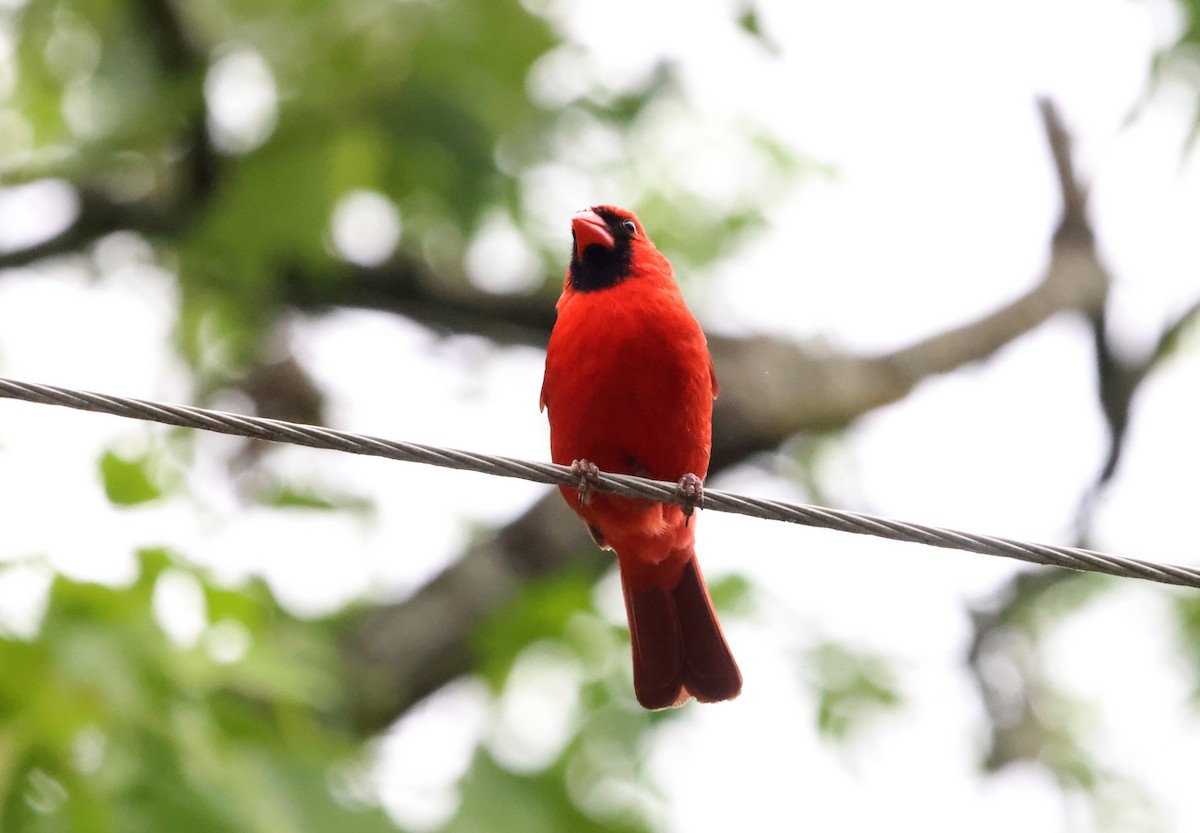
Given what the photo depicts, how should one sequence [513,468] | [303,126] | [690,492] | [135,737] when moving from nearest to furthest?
[513,468], [690,492], [135,737], [303,126]

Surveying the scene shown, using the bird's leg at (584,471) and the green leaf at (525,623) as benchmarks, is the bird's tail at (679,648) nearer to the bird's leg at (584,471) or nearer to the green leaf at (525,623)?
the bird's leg at (584,471)

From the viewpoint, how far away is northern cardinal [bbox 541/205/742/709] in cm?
398

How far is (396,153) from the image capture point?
6387 mm

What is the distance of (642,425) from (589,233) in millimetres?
868

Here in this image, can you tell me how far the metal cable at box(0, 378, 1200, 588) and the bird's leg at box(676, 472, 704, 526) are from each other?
372 mm

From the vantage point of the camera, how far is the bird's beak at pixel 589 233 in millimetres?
4535

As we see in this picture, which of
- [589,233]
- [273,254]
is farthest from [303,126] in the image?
[589,233]

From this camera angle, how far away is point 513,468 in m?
2.75

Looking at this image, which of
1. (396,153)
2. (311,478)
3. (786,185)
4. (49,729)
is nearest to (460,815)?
(49,729)

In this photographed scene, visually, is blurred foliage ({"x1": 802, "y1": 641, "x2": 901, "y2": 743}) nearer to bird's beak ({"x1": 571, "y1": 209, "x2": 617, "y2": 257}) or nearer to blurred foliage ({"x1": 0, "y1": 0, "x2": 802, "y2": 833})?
blurred foliage ({"x1": 0, "y1": 0, "x2": 802, "y2": 833})

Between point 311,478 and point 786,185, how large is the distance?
11.5 feet

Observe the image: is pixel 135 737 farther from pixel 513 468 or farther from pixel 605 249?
pixel 605 249

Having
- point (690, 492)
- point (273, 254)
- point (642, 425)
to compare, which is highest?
point (273, 254)

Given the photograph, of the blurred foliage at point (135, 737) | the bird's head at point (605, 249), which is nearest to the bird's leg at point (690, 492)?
the bird's head at point (605, 249)
